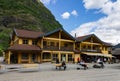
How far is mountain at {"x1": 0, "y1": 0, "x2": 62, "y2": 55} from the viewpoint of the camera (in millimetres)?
94231

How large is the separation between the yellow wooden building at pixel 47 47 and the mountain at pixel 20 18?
31.2 meters

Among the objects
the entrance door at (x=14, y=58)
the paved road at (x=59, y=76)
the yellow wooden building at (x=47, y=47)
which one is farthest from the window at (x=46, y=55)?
the paved road at (x=59, y=76)

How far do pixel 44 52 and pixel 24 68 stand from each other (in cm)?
1902

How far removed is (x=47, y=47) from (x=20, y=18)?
61.0 m

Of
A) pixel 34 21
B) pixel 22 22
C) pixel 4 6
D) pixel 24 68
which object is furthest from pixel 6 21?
pixel 24 68

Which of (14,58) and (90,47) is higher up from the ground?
(90,47)

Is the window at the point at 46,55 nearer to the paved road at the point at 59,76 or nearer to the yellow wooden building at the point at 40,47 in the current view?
the yellow wooden building at the point at 40,47

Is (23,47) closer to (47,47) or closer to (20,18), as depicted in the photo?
(47,47)

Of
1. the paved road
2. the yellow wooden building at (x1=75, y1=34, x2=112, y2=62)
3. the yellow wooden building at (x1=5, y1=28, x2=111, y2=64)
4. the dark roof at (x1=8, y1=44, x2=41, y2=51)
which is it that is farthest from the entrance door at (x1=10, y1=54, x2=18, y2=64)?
the paved road

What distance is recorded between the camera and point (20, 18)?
103m

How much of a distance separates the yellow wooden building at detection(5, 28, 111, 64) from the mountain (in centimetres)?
3115

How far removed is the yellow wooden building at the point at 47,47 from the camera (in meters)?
42.4

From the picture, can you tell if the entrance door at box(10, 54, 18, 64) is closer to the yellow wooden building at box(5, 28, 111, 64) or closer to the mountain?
the yellow wooden building at box(5, 28, 111, 64)

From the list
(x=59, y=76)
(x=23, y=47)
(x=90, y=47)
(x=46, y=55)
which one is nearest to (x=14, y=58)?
(x=23, y=47)
